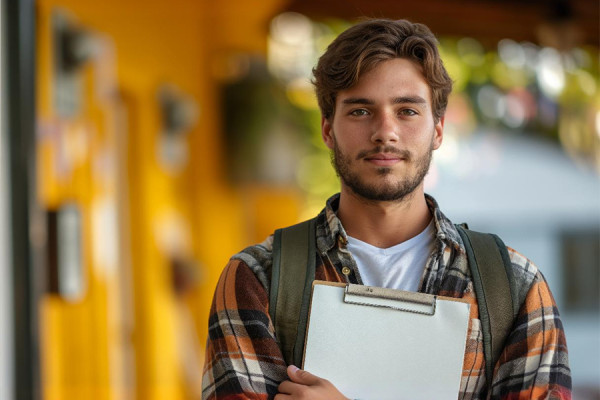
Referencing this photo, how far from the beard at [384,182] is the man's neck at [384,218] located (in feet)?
0.07

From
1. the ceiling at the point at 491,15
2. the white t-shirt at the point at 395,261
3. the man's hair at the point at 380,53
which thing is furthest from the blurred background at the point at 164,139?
the white t-shirt at the point at 395,261

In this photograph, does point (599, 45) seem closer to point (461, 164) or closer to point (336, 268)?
point (461, 164)

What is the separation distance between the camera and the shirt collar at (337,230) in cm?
172

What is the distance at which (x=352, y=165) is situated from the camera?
5.53ft

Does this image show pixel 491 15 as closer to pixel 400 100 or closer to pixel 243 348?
pixel 400 100

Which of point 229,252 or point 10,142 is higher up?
point 10,142

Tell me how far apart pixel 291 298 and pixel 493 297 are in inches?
12.1

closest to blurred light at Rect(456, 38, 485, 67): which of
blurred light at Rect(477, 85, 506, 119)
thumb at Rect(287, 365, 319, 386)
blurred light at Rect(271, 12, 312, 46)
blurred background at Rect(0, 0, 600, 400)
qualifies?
blurred background at Rect(0, 0, 600, 400)

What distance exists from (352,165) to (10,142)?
127 cm

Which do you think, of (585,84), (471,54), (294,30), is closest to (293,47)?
(294,30)

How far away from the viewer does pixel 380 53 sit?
1.66m

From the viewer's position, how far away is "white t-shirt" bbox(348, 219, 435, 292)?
5.55 feet

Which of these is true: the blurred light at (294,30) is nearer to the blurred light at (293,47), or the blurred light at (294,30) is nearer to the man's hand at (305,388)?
the blurred light at (293,47)

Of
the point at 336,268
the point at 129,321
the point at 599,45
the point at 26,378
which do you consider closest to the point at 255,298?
the point at 336,268
